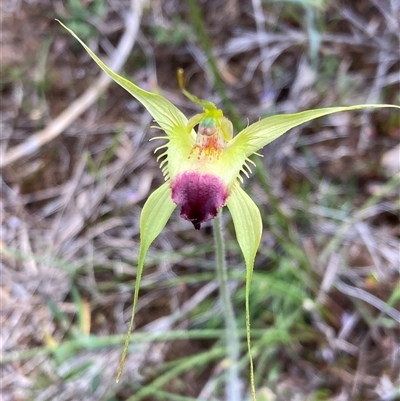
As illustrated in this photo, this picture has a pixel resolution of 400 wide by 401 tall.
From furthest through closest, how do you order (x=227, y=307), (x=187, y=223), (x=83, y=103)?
(x=83, y=103) < (x=187, y=223) < (x=227, y=307)

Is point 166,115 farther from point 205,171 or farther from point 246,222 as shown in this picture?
point 246,222

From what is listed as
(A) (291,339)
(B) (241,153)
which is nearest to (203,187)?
(B) (241,153)

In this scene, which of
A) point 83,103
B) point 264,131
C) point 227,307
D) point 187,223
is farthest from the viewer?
point 83,103

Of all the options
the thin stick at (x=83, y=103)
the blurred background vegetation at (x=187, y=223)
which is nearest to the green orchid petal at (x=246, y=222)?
the blurred background vegetation at (x=187, y=223)

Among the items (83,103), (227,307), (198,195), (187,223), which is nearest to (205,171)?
(198,195)

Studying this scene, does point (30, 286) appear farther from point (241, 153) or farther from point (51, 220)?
point (241, 153)

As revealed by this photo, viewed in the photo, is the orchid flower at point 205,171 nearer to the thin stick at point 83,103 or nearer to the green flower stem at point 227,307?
the green flower stem at point 227,307

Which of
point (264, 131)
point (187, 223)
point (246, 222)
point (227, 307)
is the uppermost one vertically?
point (264, 131)
